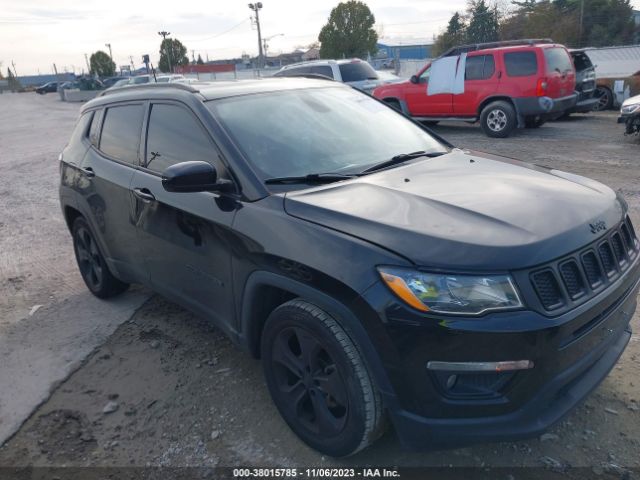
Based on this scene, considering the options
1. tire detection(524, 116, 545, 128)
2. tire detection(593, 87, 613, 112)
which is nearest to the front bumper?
tire detection(524, 116, 545, 128)

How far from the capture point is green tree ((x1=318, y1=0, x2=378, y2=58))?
4912cm

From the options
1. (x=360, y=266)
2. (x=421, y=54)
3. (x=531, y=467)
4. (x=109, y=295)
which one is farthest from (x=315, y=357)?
(x=421, y=54)

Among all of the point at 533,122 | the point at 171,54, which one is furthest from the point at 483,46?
the point at 171,54

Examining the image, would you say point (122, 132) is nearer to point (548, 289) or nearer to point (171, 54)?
point (548, 289)

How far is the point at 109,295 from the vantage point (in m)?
4.73

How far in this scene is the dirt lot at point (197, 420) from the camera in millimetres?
2635

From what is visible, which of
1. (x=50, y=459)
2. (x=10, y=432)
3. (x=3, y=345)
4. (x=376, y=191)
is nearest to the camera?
(x=376, y=191)

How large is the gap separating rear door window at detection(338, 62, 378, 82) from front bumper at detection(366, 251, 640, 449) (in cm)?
1316

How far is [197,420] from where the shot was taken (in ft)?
10.0

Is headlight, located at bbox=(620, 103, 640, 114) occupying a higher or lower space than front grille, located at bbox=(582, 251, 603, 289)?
lower

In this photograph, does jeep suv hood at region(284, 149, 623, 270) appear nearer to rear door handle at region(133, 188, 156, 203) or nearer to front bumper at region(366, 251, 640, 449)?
front bumper at region(366, 251, 640, 449)

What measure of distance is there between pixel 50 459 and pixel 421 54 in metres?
62.3

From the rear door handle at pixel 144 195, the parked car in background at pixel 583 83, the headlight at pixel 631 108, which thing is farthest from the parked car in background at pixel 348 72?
the rear door handle at pixel 144 195

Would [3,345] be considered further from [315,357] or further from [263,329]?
[315,357]
